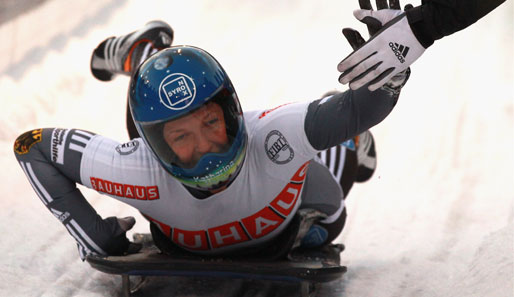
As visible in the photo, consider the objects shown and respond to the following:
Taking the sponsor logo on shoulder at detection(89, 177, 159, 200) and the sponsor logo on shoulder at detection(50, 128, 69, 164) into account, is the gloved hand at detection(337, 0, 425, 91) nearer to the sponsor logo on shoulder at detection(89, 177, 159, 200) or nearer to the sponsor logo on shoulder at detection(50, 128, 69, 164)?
the sponsor logo on shoulder at detection(89, 177, 159, 200)

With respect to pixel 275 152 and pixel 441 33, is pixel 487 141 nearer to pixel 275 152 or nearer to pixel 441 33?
pixel 275 152

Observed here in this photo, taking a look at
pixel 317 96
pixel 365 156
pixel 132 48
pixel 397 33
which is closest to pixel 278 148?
pixel 397 33

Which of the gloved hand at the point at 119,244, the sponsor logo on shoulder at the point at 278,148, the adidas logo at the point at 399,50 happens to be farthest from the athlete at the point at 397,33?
the gloved hand at the point at 119,244

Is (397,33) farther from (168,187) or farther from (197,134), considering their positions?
(168,187)

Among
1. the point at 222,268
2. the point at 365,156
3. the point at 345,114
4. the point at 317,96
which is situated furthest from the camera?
the point at 317,96

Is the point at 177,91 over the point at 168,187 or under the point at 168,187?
over

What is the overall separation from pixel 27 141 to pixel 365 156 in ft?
6.39

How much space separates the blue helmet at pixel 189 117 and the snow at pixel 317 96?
62 cm

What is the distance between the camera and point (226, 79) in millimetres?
2801

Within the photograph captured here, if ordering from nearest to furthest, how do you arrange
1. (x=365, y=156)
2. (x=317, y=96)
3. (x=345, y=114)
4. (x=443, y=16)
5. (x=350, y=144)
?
(x=443, y=16) → (x=345, y=114) → (x=350, y=144) → (x=365, y=156) → (x=317, y=96)

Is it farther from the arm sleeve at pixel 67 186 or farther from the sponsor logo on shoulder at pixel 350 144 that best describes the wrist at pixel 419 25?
the sponsor logo on shoulder at pixel 350 144

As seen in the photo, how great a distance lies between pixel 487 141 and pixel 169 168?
303cm

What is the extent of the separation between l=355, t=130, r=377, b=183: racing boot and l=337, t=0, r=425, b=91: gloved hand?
176 centimetres

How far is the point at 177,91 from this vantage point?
2629 millimetres
